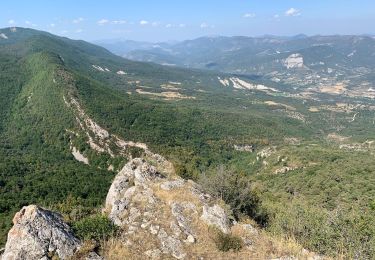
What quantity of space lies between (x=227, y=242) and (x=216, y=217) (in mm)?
2819

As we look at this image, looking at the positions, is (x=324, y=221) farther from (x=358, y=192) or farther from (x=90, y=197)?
(x=90, y=197)

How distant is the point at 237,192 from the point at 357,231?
12.1 metres

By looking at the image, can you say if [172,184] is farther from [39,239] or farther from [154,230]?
[39,239]

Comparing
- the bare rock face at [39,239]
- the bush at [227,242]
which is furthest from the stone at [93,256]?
the bush at [227,242]

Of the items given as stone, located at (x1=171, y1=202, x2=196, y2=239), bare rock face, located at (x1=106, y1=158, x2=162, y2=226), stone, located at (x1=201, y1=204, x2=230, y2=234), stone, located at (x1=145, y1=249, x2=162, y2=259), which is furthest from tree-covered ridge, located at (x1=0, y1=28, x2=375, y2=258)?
stone, located at (x1=145, y1=249, x2=162, y2=259)

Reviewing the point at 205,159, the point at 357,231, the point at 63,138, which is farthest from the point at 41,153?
the point at 357,231

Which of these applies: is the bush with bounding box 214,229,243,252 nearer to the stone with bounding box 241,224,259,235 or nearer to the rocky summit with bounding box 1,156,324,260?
the rocky summit with bounding box 1,156,324,260

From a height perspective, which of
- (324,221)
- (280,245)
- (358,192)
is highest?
(280,245)

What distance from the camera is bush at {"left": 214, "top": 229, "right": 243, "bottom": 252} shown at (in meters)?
25.0

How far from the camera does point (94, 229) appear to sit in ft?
81.8

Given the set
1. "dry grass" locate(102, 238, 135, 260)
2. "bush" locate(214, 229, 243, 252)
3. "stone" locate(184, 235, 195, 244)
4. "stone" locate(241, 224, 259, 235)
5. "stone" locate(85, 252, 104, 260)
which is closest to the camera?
"stone" locate(85, 252, 104, 260)

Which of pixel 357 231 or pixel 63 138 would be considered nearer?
pixel 357 231

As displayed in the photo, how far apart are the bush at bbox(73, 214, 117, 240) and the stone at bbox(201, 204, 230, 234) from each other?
658cm

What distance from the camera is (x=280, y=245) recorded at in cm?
2562
